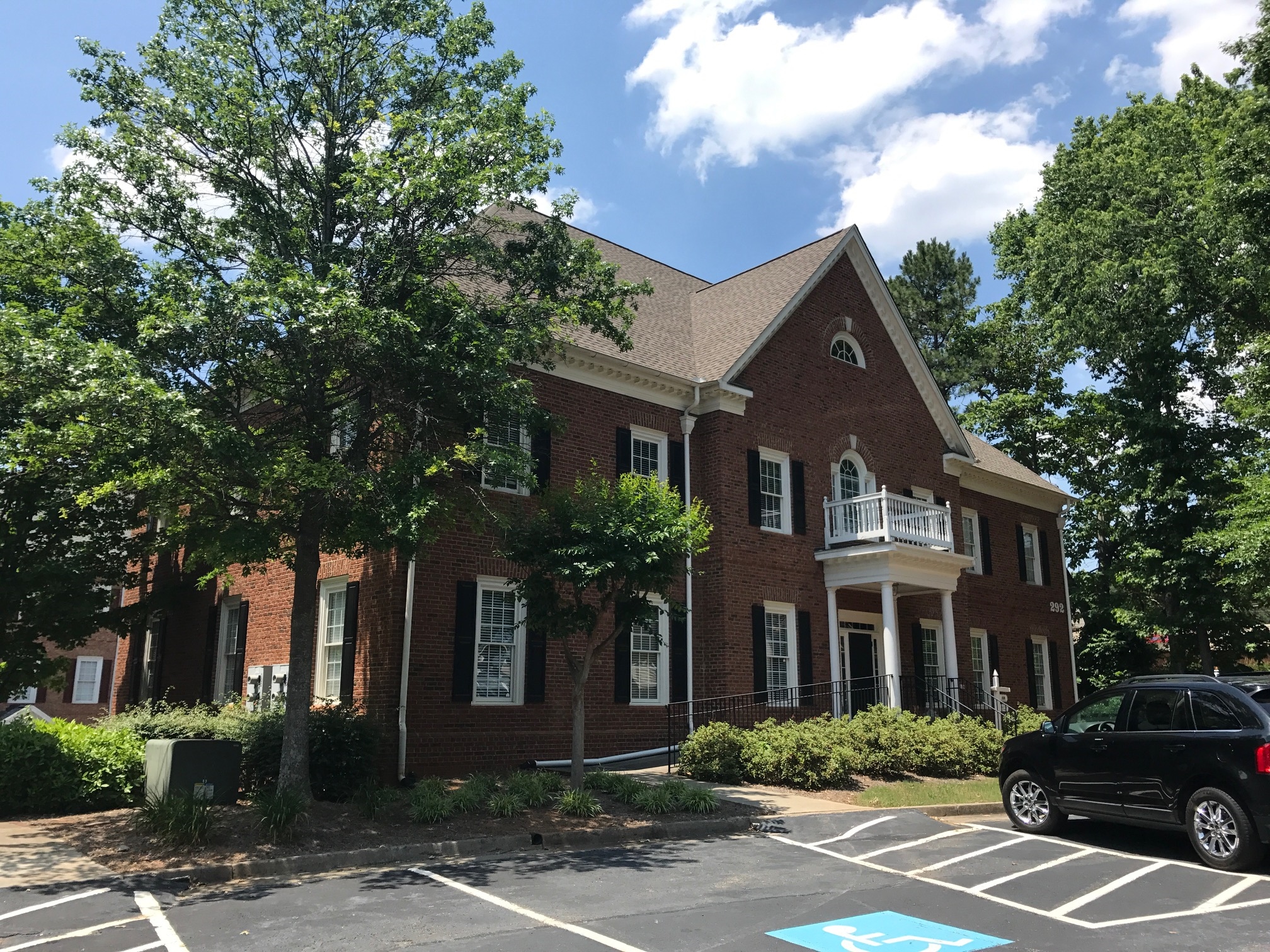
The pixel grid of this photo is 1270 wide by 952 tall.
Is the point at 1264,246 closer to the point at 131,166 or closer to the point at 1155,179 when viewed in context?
the point at 1155,179

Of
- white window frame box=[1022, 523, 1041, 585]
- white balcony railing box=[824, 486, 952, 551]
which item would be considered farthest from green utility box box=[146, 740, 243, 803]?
white window frame box=[1022, 523, 1041, 585]

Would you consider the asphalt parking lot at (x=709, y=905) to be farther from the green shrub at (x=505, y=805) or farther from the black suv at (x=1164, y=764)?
the green shrub at (x=505, y=805)

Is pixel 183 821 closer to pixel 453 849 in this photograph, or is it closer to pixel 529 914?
pixel 453 849

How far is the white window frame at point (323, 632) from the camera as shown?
52.4 ft

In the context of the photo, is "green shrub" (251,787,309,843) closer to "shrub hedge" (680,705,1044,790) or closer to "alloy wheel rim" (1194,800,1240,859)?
"shrub hedge" (680,705,1044,790)

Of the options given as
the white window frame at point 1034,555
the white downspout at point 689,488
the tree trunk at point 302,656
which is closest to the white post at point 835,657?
the white downspout at point 689,488

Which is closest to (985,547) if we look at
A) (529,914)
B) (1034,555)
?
(1034,555)

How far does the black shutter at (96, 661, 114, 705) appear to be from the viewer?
33.6 m

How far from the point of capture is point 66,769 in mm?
12023

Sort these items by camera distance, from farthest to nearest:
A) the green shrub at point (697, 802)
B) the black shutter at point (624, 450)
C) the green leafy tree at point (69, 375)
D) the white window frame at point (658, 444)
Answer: the white window frame at point (658, 444) → the black shutter at point (624, 450) → the green shrub at point (697, 802) → the green leafy tree at point (69, 375)

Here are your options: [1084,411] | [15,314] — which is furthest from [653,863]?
[1084,411]

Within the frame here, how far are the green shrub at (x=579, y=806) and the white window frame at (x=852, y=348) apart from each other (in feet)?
43.7

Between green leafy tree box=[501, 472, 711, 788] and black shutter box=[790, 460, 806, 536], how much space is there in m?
7.51

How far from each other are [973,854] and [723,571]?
343 inches
